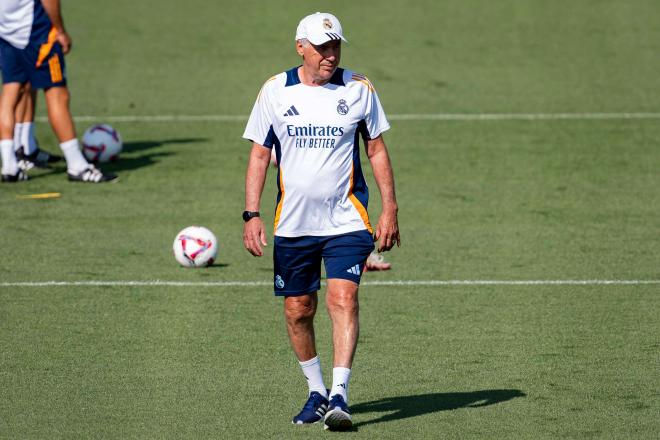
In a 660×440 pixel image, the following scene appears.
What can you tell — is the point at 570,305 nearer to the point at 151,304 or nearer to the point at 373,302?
the point at 373,302

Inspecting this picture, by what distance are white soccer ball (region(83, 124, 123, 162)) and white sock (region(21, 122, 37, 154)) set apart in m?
0.59

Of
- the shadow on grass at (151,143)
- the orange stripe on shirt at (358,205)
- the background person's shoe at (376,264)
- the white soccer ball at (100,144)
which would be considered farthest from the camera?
the shadow on grass at (151,143)

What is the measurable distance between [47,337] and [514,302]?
363 centimetres

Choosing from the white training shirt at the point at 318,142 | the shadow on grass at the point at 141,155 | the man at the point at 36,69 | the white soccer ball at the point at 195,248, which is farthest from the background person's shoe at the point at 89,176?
the white training shirt at the point at 318,142

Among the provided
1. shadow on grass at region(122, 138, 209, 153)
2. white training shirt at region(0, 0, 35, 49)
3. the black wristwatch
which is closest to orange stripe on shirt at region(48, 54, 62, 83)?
white training shirt at region(0, 0, 35, 49)

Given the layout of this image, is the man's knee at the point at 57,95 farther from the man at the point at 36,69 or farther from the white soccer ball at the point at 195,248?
the white soccer ball at the point at 195,248

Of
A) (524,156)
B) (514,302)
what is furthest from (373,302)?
(524,156)

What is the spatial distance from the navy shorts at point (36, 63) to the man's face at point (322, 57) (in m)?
7.42

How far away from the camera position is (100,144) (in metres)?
15.6

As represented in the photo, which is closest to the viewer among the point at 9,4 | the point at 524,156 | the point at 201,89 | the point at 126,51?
the point at 9,4

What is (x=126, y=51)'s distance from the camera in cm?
2130

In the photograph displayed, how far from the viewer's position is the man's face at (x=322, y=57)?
24.9ft

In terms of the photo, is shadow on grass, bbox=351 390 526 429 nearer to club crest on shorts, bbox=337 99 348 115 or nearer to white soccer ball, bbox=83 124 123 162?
club crest on shorts, bbox=337 99 348 115

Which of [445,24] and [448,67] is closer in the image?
[448,67]
